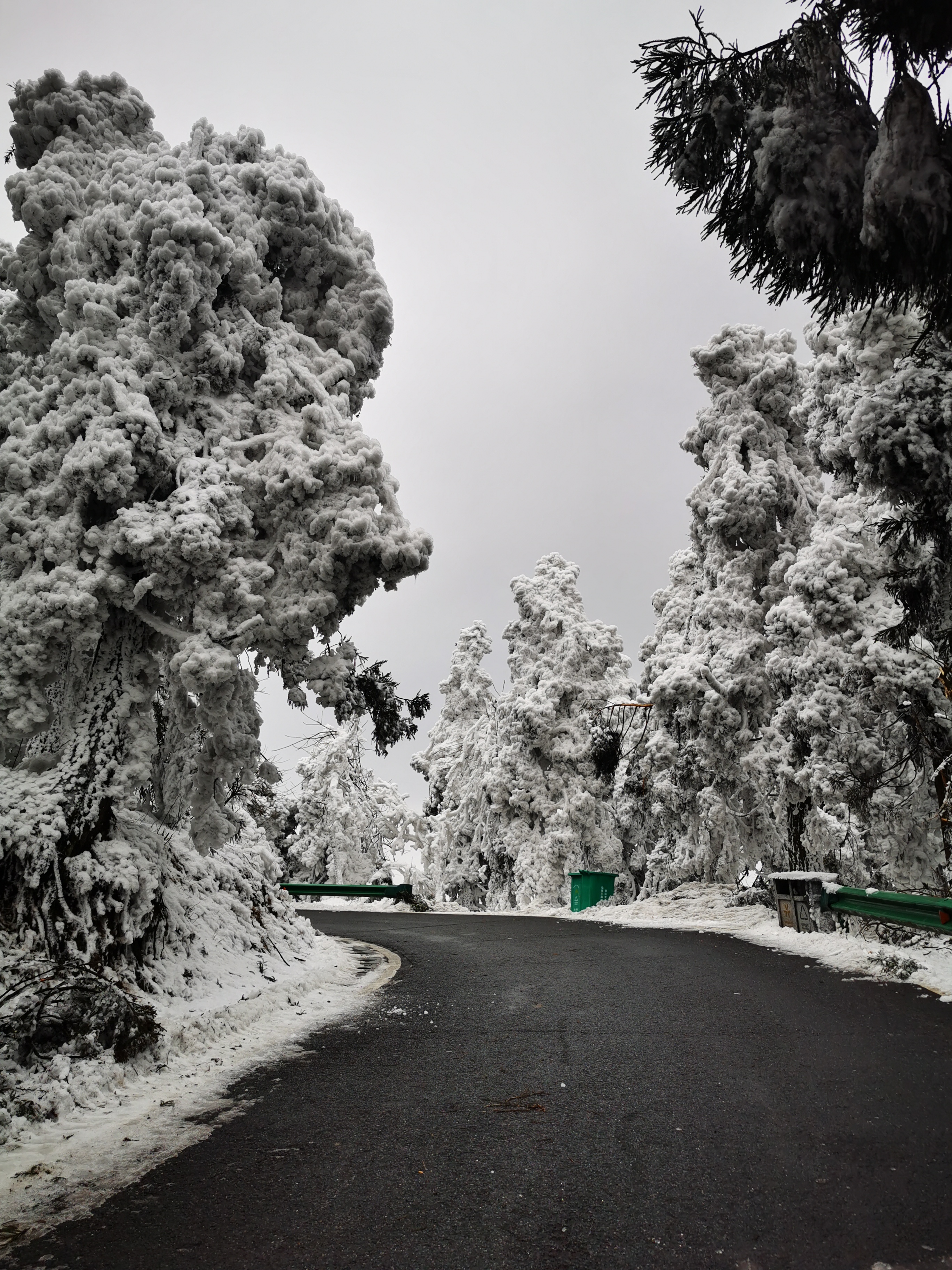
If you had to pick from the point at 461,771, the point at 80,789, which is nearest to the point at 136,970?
the point at 80,789

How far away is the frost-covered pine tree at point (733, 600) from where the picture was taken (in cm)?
1728

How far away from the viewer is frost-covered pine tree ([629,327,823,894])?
1728cm

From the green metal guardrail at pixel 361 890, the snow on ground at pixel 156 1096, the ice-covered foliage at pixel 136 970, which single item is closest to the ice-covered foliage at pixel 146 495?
the ice-covered foliage at pixel 136 970

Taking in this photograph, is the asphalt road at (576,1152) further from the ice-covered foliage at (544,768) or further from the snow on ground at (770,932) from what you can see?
the ice-covered foliage at (544,768)

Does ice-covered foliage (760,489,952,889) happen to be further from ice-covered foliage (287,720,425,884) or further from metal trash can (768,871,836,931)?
ice-covered foliage (287,720,425,884)

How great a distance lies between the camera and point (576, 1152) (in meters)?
3.34

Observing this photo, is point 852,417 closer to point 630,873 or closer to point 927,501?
point 927,501

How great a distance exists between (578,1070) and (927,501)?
14.1ft

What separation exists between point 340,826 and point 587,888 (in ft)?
61.8

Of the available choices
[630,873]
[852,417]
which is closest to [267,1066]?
[852,417]

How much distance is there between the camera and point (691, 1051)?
194 inches

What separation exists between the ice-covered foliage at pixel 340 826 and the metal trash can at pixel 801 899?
2581 cm

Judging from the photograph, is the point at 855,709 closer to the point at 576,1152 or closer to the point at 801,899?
the point at 801,899

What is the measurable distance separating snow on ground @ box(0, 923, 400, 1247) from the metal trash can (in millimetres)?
6937
